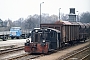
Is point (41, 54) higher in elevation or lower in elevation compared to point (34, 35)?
lower

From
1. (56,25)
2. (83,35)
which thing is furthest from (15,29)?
(56,25)

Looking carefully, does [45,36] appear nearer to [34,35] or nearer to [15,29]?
[34,35]

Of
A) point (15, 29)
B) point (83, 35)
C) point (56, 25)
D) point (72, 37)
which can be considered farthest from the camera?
point (15, 29)

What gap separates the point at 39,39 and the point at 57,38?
1823 mm

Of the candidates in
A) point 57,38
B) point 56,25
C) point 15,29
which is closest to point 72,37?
point 56,25

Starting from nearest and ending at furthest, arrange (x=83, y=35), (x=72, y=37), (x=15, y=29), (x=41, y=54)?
1. (x=41, y=54)
2. (x=72, y=37)
3. (x=83, y=35)
4. (x=15, y=29)

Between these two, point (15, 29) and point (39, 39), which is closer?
point (39, 39)

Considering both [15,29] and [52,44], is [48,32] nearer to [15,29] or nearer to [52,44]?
[52,44]

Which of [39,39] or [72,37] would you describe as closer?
[39,39]

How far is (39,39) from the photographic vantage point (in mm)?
21344

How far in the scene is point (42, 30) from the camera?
21.7 meters

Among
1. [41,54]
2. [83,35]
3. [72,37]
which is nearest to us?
[41,54]

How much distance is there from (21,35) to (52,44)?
113ft

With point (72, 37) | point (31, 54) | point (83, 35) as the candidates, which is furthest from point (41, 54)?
point (83, 35)
